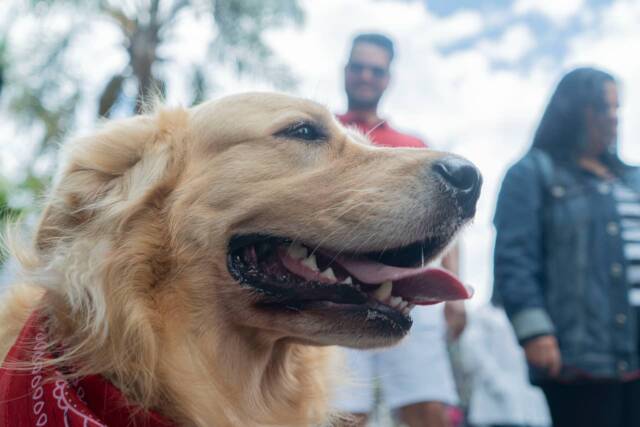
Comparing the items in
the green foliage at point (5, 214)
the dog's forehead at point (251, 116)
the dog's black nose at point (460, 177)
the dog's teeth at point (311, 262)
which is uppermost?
the dog's forehead at point (251, 116)

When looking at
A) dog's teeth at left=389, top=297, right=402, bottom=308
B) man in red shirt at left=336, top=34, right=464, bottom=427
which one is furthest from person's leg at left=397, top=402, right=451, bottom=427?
dog's teeth at left=389, top=297, right=402, bottom=308

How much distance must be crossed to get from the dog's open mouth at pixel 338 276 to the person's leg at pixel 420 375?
1550 millimetres

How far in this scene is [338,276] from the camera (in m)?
2.44

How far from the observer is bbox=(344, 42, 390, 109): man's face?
15.5ft

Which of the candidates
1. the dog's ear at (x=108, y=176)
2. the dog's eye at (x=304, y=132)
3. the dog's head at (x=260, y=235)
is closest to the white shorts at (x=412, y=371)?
the dog's head at (x=260, y=235)

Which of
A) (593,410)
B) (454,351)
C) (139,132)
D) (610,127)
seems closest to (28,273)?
(139,132)

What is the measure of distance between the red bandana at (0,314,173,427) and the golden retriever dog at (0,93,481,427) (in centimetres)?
1

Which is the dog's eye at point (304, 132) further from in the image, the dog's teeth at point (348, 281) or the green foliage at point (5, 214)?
the green foliage at point (5, 214)

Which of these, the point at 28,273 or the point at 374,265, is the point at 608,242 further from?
the point at 28,273

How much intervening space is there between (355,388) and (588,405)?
1.26m

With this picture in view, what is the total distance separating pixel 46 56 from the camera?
11.1 metres

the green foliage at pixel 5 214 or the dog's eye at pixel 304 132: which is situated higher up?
the dog's eye at pixel 304 132

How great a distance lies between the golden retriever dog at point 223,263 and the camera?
89.1 inches

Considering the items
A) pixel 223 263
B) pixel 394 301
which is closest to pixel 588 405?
pixel 394 301
